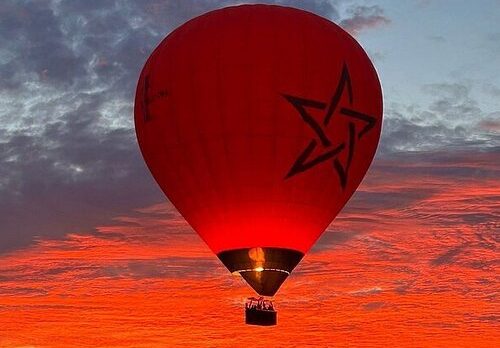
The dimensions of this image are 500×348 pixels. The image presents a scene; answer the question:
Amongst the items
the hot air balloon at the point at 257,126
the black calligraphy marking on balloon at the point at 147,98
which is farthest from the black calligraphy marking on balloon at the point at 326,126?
the black calligraphy marking on balloon at the point at 147,98

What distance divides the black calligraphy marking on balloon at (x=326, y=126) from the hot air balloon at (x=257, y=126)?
3cm

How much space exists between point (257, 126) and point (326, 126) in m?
2.35

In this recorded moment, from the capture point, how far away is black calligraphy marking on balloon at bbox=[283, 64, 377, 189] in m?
46.7

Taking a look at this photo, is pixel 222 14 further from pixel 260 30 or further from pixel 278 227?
pixel 278 227

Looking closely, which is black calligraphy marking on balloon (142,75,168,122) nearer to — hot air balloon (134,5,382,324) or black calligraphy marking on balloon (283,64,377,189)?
hot air balloon (134,5,382,324)

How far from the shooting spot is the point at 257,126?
4662cm

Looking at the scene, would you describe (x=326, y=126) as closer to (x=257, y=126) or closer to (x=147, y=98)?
(x=257, y=126)

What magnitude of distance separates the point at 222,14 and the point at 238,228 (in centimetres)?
721

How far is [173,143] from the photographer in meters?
47.5

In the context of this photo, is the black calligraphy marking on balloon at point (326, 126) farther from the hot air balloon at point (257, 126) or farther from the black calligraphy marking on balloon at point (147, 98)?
the black calligraphy marking on balloon at point (147, 98)

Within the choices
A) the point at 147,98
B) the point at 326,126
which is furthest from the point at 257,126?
the point at 147,98

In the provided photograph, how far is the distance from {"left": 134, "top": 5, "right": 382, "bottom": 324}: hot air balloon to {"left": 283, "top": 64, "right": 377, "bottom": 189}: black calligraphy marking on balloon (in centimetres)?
3

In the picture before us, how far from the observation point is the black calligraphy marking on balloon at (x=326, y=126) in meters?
46.7

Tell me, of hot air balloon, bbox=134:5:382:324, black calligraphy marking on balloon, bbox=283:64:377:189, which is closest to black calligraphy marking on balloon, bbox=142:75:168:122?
hot air balloon, bbox=134:5:382:324
